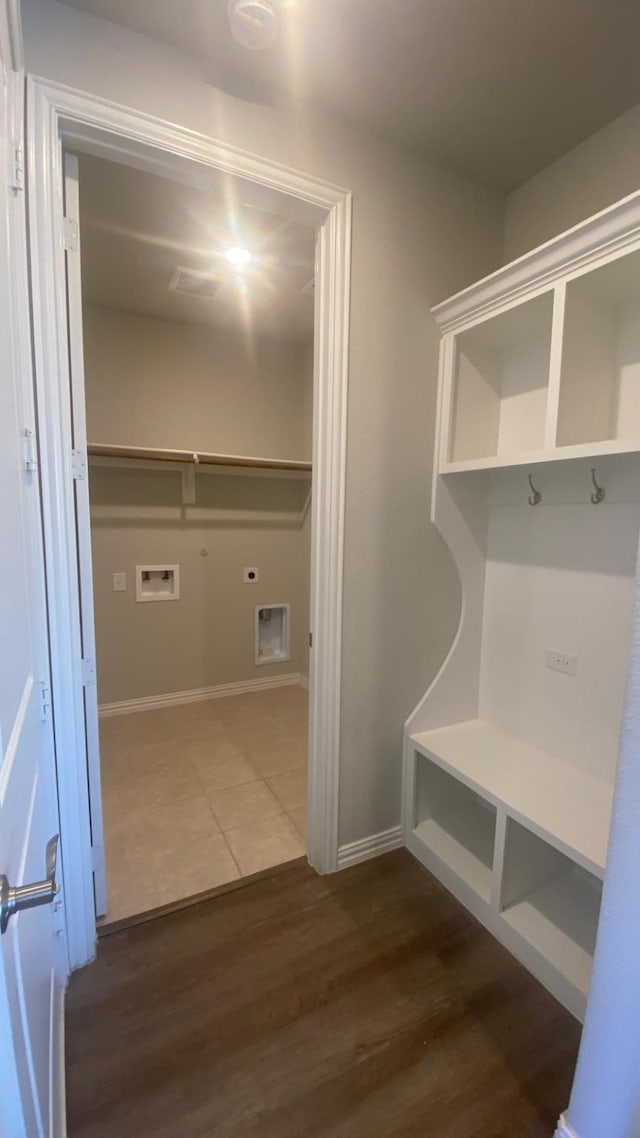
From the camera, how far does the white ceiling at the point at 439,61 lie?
4.08ft

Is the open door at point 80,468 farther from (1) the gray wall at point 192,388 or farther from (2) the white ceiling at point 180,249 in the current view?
(1) the gray wall at point 192,388

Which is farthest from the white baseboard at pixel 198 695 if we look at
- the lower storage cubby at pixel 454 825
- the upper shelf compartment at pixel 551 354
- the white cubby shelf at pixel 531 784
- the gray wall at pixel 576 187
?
the gray wall at pixel 576 187

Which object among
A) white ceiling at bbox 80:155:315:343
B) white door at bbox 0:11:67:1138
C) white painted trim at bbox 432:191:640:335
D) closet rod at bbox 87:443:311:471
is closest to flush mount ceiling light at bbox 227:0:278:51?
white ceiling at bbox 80:155:315:343

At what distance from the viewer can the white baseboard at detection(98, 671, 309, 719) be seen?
333 centimetres

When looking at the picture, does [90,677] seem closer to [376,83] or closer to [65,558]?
[65,558]

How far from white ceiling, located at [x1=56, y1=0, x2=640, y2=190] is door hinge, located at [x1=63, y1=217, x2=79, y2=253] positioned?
19.8 inches

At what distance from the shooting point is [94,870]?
1.58 meters

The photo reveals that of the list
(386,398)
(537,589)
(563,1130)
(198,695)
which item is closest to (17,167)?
(386,398)

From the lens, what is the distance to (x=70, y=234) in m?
1.36

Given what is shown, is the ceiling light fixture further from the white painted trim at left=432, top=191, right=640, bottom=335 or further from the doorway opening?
the white painted trim at left=432, top=191, right=640, bottom=335

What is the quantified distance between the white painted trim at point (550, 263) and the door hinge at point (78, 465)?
4.52 feet

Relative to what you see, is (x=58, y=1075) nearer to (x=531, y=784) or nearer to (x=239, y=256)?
(x=531, y=784)

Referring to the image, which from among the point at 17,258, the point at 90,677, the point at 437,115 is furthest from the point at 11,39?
the point at 90,677

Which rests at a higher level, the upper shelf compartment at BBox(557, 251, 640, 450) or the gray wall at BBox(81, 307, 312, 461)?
the gray wall at BBox(81, 307, 312, 461)
